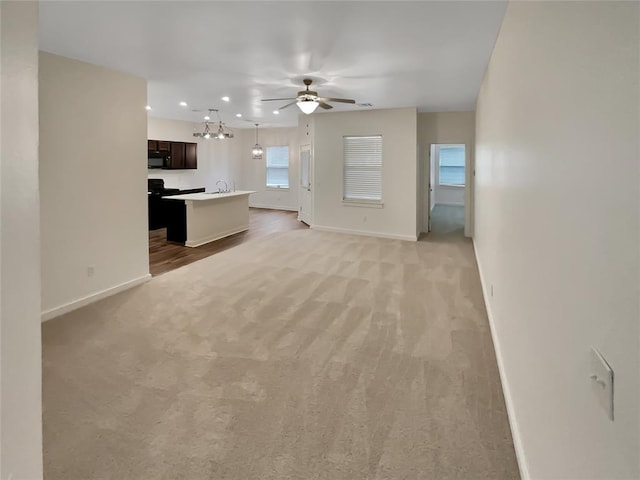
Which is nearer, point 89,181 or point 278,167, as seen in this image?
point 89,181

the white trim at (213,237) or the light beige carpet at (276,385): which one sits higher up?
the white trim at (213,237)

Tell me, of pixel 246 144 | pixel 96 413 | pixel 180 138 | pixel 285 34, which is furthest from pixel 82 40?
pixel 246 144

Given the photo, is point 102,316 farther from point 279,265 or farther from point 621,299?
point 621,299

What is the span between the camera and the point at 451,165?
14258mm

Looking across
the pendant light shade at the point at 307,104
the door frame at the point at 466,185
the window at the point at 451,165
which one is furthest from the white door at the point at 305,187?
the window at the point at 451,165

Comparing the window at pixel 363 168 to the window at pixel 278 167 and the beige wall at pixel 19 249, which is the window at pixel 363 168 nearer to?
the window at pixel 278 167

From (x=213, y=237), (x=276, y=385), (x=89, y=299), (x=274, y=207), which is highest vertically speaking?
(x=274, y=207)

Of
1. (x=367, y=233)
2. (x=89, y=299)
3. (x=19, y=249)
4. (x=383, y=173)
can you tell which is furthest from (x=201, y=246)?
(x=19, y=249)

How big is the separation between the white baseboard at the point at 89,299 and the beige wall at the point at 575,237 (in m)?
4.11

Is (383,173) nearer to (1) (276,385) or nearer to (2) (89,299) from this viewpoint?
(2) (89,299)

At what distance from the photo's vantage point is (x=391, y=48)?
3930 millimetres

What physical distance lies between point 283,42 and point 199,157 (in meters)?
8.91

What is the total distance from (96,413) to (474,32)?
4.02 metres

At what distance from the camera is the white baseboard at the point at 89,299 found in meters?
3.99
